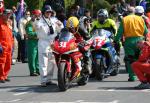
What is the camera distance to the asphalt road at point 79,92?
41.3ft

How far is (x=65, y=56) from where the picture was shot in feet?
45.4

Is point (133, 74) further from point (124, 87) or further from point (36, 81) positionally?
point (36, 81)

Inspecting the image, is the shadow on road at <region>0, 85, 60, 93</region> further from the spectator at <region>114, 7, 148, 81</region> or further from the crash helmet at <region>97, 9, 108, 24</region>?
the crash helmet at <region>97, 9, 108, 24</region>

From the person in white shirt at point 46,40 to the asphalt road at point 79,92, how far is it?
1.15ft

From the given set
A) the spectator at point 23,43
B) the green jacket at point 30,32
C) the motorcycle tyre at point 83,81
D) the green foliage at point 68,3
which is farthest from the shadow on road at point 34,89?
the green foliage at point 68,3

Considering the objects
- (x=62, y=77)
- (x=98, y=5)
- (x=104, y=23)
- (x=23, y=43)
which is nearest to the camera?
(x=62, y=77)

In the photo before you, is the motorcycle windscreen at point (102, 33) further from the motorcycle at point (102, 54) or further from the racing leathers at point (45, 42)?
the racing leathers at point (45, 42)

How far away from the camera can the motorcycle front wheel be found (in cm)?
Result: 1338

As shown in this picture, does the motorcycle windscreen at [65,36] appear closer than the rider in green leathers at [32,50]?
Yes

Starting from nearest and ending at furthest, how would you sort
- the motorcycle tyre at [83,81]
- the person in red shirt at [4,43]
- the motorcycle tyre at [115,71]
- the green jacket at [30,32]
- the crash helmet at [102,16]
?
the motorcycle tyre at [83,81]
the person in red shirt at [4,43]
the crash helmet at [102,16]
the motorcycle tyre at [115,71]
the green jacket at [30,32]

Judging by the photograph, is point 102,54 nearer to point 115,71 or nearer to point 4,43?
point 115,71

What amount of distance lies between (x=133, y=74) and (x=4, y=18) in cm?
360

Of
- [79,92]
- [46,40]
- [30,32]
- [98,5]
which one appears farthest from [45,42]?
[98,5]

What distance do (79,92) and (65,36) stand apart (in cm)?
134
